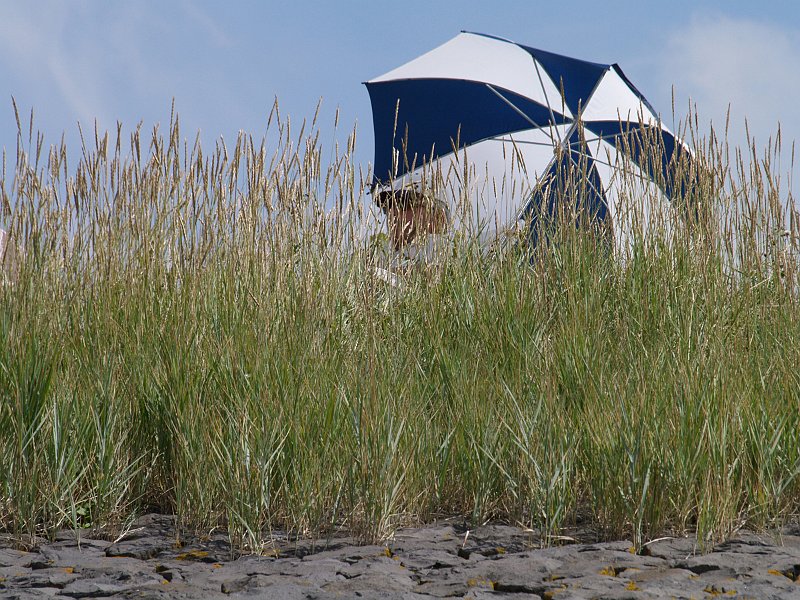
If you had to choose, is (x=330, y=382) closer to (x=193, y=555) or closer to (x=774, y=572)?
(x=193, y=555)

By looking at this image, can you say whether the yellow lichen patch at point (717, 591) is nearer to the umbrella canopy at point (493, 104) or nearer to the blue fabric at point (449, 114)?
the umbrella canopy at point (493, 104)

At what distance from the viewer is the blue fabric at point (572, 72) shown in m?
8.20

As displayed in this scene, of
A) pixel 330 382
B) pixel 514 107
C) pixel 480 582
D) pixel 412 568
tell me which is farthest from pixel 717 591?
pixel 514 107

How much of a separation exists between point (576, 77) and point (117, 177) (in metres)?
5.93

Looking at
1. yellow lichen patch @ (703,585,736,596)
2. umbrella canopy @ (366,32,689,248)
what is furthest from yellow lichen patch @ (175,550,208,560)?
umbrella canopy @ (366,32,689,248)

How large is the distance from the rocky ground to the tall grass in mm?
92

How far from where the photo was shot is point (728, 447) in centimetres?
284

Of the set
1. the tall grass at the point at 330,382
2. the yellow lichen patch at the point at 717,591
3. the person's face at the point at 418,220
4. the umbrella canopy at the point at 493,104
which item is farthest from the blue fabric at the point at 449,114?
the yellow lichen patch at the point at 717,591

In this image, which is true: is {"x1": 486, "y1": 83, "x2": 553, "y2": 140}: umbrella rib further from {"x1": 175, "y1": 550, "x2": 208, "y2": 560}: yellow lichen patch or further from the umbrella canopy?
{"x1": 175, "y1": 550, "x2": 208, "y2": 560}: yellow lichen patch

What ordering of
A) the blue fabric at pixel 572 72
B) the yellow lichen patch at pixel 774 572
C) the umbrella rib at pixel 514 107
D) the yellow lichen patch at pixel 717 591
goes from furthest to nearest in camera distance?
the blue fabric at pixel 572 72
the umbrella rib at pixel 514 107
the yellow lichen patch at pixel 774 572
the yellow lichen patch at pixel 717 591

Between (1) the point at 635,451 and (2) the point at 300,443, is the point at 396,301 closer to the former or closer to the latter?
(2) the point at 300,443

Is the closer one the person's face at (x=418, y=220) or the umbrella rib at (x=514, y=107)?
the person's face at (x=418, y=220)

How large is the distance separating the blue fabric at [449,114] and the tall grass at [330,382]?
420 centimetres

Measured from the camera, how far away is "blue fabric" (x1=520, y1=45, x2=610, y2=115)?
8202mm
